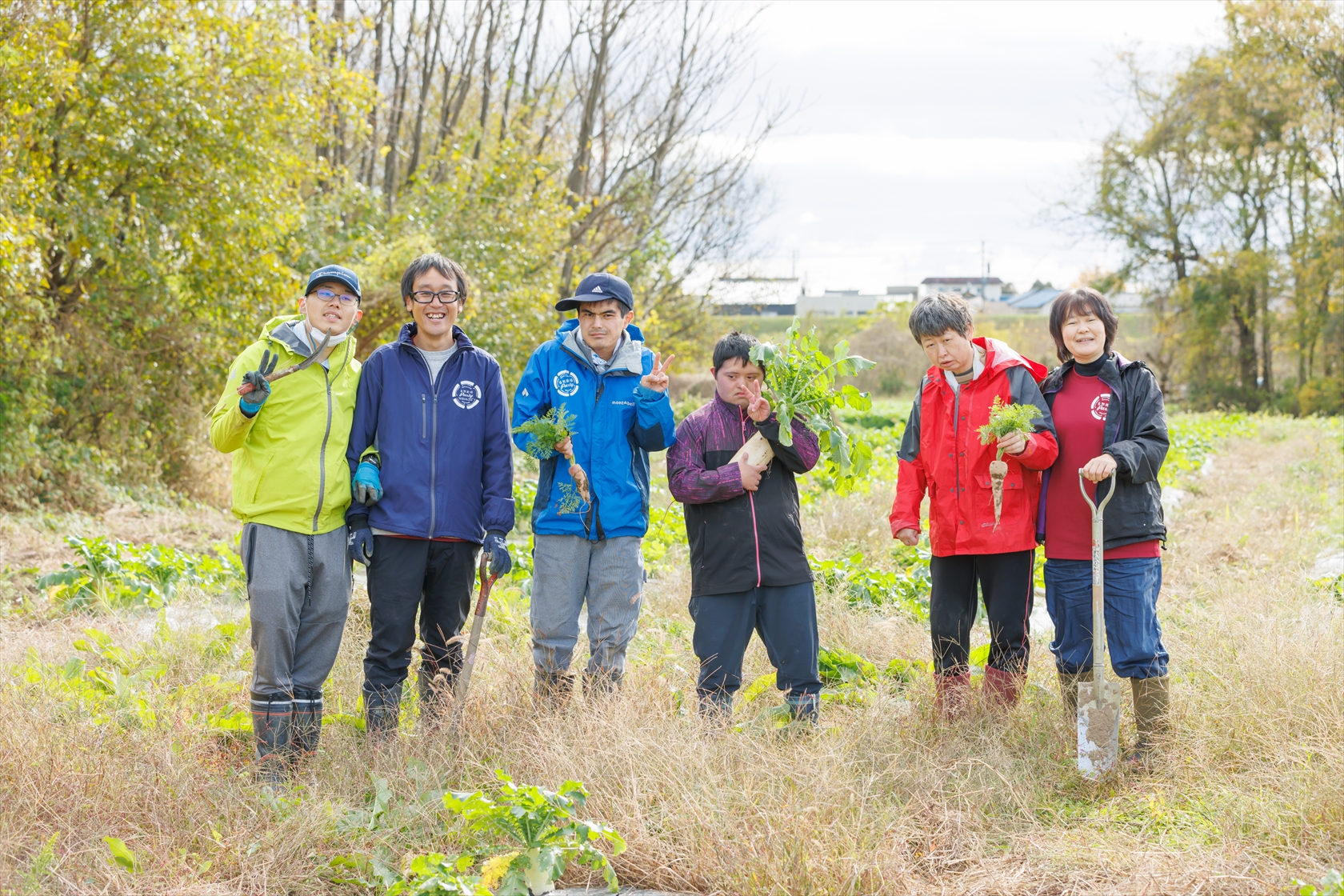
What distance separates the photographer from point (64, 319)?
418 inches

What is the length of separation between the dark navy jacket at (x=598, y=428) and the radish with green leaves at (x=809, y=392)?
0.43 metres

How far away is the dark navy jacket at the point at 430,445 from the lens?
3992 millimetres

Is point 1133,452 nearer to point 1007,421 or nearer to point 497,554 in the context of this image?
point 1007,421

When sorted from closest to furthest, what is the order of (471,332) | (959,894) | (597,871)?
(959,894) < (597,871) < (471,332)

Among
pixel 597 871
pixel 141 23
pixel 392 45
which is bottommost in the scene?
pixel 597 871

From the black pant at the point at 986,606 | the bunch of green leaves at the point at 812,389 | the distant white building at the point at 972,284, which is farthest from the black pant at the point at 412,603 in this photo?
the distant white building at the point at 972,284

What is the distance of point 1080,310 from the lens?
4.00 meters

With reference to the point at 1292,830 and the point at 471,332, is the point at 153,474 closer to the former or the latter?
the point at 471,332

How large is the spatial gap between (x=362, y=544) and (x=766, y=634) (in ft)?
5.42

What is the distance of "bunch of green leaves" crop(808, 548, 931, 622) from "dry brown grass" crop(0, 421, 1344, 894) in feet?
5.31

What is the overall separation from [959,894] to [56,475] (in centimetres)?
1072

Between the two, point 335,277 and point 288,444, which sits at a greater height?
point 335,277

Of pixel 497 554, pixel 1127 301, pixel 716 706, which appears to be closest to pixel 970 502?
pixel 716 706

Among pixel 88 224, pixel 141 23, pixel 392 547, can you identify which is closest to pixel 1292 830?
pixel 392 547
